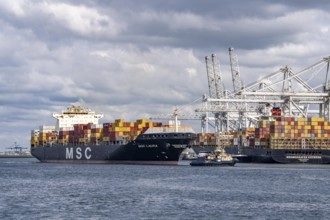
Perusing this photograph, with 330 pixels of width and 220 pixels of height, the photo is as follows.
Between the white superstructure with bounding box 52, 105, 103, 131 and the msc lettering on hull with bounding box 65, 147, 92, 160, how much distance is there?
13.0 meters

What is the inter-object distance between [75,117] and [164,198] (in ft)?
284

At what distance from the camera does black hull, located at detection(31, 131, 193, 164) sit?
10588 centimetres

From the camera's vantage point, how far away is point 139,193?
5866 cm

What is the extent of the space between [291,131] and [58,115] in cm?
4374

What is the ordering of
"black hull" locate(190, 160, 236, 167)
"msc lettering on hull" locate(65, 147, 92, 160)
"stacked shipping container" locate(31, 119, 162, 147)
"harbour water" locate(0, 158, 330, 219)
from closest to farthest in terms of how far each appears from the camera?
"harbour water" locate(0, 158, 330, 219) < "black hull" locate(190, 160, 236, 167) < "stacked shipping container" locate(31, 119, 162, 147) < "msc lettering on hull" locate(65, 147, 92, 160)

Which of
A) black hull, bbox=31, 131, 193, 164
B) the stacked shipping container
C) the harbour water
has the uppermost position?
the stacked shipping container

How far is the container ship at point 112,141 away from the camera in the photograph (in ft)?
350

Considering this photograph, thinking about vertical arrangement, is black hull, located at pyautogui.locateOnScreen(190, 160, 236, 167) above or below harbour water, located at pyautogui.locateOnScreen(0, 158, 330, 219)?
above

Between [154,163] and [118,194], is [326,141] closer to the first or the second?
[154,163]

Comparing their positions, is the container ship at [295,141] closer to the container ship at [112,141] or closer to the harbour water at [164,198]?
the container ship at [112,141]

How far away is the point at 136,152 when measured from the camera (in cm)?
11006

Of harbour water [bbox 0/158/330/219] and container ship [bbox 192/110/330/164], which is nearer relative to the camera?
harbour water [bbox 0/158/330/219]

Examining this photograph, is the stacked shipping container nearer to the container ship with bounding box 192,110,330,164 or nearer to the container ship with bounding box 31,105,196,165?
the container ship with bounding box 31,105,196,165

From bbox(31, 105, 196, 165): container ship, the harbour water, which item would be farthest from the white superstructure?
the harbour water
